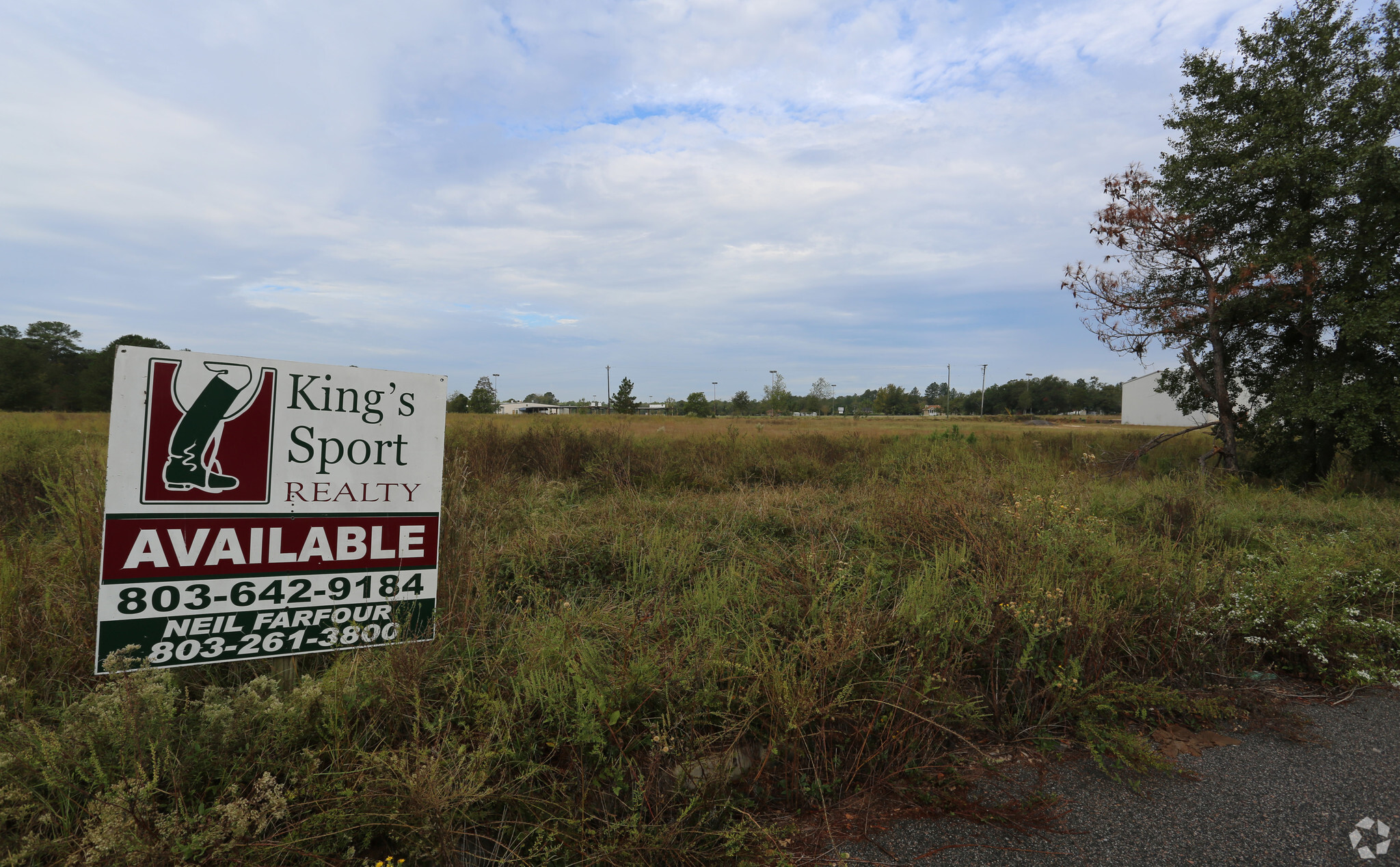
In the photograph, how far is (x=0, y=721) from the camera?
2.82 m

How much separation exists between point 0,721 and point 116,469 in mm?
1224

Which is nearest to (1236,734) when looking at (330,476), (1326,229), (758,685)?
(758,685)

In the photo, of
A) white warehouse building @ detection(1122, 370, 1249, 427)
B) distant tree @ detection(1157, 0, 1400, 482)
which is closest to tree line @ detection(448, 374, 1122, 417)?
white warehouse building @ detection(1122, 370, 1249, 427)

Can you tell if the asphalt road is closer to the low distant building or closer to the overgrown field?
the overgrown field

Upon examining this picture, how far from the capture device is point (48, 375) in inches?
1766

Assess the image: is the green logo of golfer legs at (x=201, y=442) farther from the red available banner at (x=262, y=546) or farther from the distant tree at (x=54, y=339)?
the distant tree at (x=54, y=339)

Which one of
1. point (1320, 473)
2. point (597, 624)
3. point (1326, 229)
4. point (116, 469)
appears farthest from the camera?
point (1320, 473)

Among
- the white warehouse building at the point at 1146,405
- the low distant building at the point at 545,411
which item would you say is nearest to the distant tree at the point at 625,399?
the low distant building at the point at 545,411

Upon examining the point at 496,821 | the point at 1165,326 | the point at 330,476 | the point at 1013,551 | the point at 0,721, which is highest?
the point at 1165,326

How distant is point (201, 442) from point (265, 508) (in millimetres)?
395

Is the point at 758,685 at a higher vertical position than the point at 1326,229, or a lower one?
lower

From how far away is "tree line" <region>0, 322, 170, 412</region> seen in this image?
126 feet

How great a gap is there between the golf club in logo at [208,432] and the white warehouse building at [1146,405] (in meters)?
63.4

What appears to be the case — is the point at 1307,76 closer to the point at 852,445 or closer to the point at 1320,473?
the point at 1320,473
